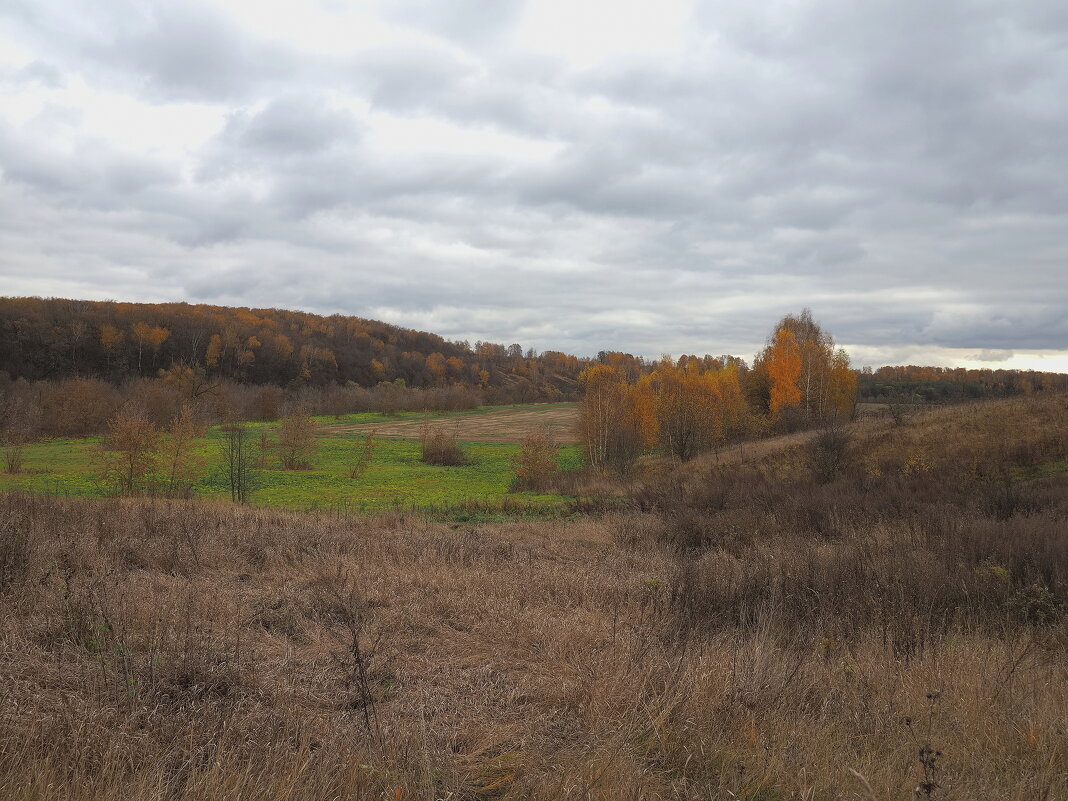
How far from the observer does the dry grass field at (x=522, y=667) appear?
3611mm

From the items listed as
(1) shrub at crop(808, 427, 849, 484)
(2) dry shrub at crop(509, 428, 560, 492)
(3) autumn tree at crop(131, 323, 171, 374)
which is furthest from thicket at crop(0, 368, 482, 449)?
(1) shrub at crop(808, 427, 849, 484)

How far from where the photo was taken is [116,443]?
2333cm

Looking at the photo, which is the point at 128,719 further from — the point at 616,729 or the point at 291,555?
the point at 291,555

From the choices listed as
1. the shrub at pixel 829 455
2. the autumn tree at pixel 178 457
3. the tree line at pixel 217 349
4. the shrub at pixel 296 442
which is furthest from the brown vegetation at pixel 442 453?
the tree line at pixel 217 349

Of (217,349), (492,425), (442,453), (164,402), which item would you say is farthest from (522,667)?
(217,349)

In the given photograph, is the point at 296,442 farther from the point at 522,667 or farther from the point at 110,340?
the point at 110,340

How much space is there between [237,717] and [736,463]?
1312 inches

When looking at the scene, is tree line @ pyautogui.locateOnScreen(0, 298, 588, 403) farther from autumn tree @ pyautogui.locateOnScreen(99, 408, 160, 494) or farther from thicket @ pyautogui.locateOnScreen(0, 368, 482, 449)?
autumn tree @ pyautogui.locateOnScreen(99, 408, 160, 494)

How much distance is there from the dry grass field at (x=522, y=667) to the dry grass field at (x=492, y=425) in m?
53.8

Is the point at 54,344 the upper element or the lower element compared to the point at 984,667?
upper

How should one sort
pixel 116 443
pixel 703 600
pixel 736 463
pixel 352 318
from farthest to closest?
pixel 352 318 → pixel 736 463 → pixel 116 443 → pixel 703 600

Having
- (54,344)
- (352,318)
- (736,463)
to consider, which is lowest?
(736,463)

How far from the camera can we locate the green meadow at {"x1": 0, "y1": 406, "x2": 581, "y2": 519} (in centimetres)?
2430

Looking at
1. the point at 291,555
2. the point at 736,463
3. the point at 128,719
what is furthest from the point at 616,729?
the point at 736,463
